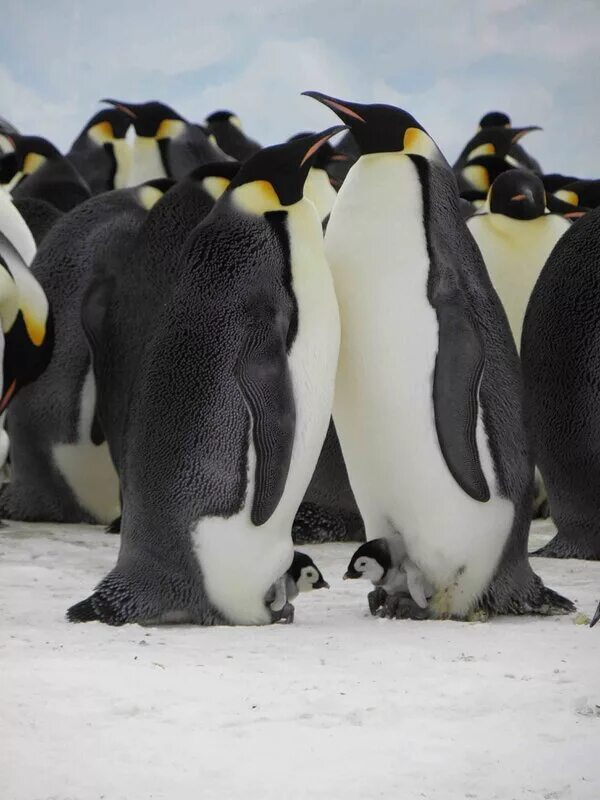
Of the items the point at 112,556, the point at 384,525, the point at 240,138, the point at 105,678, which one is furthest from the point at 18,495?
the point at 240,138

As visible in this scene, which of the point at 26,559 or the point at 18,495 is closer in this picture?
the point at 26,559

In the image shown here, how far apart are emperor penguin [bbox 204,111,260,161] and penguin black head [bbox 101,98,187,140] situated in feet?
4.20

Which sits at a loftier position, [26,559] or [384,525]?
[384,525]

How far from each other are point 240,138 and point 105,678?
19.2 feet

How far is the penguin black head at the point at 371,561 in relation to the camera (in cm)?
258

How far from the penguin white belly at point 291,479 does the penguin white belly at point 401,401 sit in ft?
0.26

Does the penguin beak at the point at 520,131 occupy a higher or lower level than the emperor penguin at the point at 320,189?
higher

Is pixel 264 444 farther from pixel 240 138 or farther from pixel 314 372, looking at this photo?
pixel 240 138

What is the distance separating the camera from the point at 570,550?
341cm

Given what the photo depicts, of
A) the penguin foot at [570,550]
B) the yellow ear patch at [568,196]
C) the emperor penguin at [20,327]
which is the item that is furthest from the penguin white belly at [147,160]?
the penguin foot at [570,550]

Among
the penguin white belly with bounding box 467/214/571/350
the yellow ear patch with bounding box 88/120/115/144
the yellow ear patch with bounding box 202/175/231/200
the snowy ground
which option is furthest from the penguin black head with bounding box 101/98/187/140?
the snowy ground

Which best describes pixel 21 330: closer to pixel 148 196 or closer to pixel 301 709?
pixel 148 196

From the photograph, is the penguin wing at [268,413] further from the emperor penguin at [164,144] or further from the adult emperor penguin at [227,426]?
the emperor penguin at [164,144]

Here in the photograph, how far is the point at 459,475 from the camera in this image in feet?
8.35
